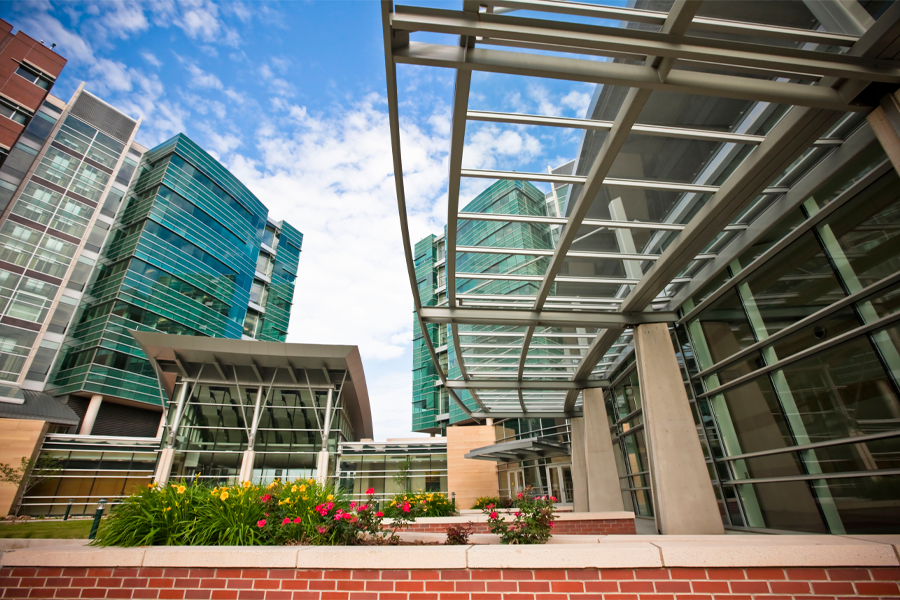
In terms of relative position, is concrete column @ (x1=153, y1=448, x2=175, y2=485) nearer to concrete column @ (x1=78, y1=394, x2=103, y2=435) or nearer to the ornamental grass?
concrete column @ (x1=78, y1=394, x2=103, y2=435)

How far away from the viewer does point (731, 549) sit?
357cm

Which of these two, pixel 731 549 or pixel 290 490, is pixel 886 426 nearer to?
pixel 731 549

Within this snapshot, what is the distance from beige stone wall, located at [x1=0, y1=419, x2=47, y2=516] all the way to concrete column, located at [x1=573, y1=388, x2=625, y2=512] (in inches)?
1187

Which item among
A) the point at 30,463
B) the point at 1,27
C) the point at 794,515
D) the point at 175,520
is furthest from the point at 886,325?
the point at 1,27

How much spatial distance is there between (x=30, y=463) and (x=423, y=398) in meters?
37.7

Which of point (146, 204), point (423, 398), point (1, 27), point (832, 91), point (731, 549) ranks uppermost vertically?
point (1, 27)

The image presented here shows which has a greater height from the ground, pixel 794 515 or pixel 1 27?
pixel 1 27

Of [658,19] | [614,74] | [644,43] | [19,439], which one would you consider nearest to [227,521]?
[614,74]

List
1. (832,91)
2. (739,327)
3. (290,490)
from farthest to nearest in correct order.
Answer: (739,327), (290,490), (832,91)

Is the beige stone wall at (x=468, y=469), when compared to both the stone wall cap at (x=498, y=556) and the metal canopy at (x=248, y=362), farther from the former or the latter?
the stone wall cap at (x=498, y=556)

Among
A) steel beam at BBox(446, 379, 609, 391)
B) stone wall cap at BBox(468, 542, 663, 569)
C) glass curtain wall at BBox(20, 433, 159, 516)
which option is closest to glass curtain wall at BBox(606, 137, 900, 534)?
stone wall cap at BBox(468, 542, 663, 569)

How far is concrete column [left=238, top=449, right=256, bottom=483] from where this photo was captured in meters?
24.7

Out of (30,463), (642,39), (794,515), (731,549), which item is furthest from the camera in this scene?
(30,463)

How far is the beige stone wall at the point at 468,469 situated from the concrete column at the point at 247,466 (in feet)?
42.9
